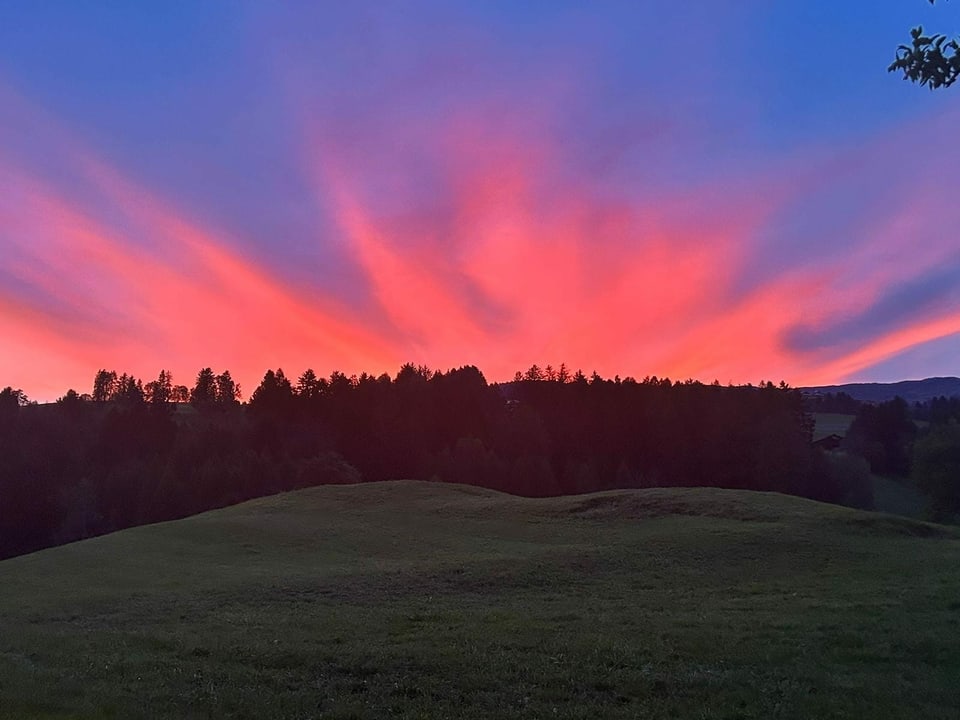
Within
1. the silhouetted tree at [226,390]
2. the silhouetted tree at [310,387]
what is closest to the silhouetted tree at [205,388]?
the silhouetted tree at [226,390]

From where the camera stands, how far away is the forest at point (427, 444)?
90500mm

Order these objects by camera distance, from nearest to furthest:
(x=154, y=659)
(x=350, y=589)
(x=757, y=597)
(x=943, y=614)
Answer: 1. (x=154, y=659)
2. (x=943, y=614)
3. (x=757, y=597)
4. (x=350, y=589)

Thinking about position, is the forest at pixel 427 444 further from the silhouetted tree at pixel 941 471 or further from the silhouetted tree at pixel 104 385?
the silhouetted tree at pixel 104 385

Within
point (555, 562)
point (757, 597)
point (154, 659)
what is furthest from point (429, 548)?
point (154, 659)

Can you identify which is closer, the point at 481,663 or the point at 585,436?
the point at 481,663

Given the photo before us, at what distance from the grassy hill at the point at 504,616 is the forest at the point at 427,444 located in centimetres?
4701

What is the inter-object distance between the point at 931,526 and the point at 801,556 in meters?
12.1

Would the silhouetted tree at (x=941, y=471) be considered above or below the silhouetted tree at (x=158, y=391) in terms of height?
below

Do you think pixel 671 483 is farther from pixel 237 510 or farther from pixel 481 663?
pixel 481 663

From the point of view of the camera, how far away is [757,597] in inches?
974

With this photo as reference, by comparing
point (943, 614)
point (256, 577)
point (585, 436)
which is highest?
point (585, 436)

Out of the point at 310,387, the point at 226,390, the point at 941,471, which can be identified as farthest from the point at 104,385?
the point at 941,471

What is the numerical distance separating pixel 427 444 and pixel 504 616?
89.5 m

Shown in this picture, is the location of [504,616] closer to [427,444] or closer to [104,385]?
[427,444]
